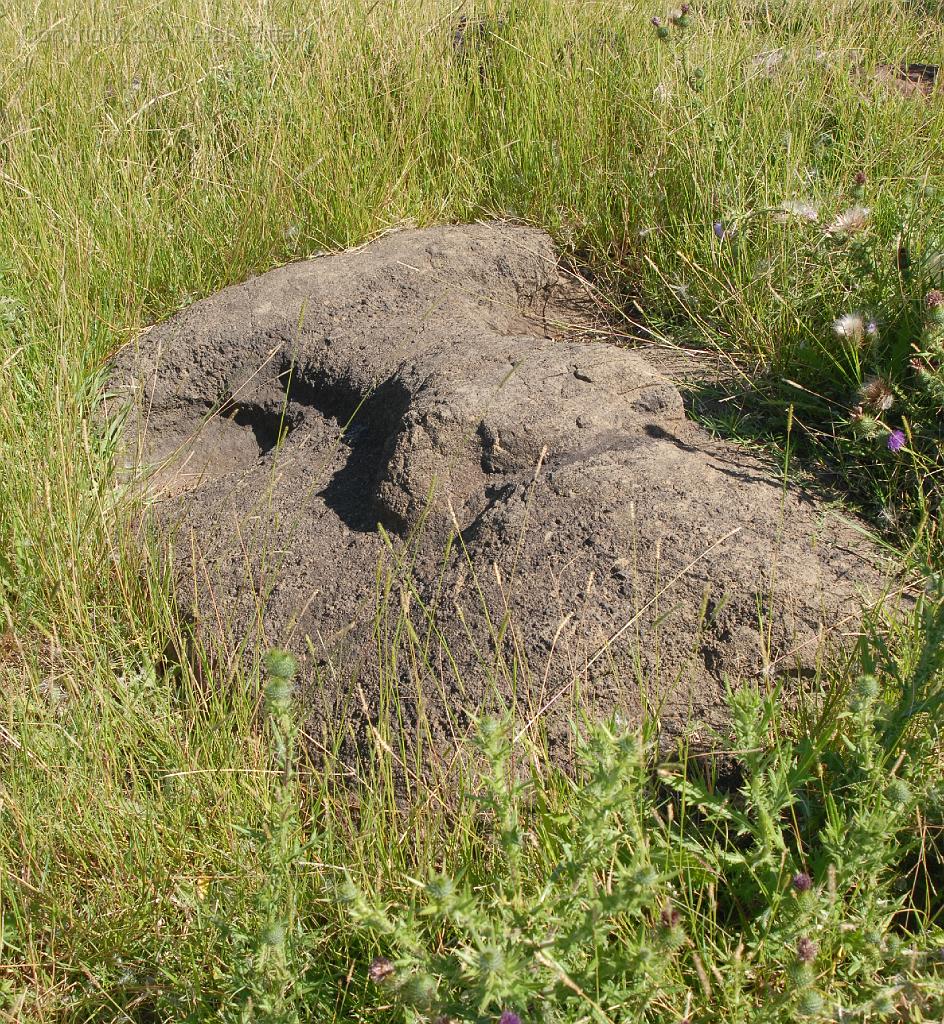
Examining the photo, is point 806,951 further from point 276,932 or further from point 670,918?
point 276,932

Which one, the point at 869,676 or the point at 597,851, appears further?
the point at 869,676

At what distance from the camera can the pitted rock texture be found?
1.99 m

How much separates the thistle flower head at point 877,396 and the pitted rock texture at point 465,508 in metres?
0.26

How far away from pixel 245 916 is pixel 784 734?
3.39 ft

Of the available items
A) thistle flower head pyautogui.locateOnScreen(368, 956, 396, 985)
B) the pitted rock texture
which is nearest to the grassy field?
thistle flower head pyautogui.locateOnScreen(368, 956, 396, 985)

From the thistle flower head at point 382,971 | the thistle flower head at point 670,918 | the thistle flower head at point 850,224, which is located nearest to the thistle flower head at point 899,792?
the thistle flower head at point 670,918

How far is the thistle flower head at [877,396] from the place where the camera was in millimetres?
2268

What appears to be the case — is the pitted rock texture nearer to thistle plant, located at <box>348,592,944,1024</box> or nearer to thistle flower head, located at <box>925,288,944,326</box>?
thistle plant, located at <box>348,592,944,1024</box>

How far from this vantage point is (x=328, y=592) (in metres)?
2.36

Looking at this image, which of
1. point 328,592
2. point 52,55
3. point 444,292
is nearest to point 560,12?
point 444,292

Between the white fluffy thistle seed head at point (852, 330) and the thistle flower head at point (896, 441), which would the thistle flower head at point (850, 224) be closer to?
the white fluffy thistle seed head at point (852, 330)

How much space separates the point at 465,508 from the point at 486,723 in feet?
3.63

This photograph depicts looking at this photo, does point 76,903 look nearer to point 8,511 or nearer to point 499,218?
point 8,511

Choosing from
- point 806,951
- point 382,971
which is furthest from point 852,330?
point 382,971
